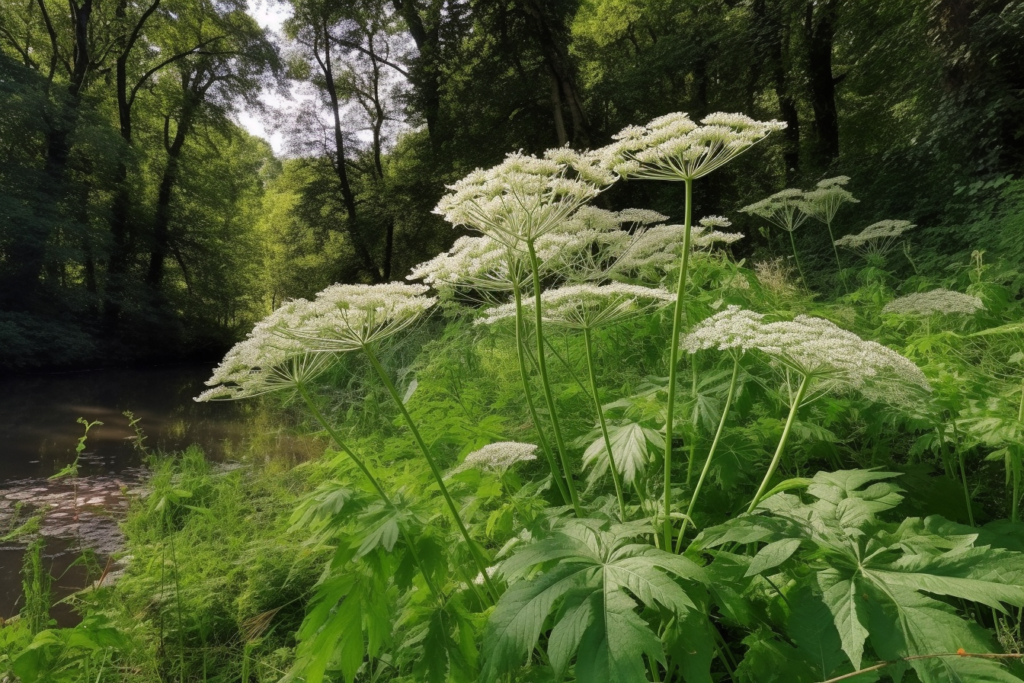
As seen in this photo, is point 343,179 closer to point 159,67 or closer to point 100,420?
point 159,67

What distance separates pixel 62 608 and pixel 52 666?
4.74 ft

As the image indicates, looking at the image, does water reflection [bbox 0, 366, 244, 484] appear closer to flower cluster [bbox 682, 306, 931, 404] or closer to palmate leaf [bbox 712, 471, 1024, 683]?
flower cluster [bbox 682, 306, 931, 404]

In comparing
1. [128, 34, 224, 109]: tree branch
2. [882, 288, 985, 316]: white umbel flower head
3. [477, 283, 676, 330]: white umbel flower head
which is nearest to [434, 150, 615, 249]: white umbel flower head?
[477, 283, 676, 330]: white umbel flower head

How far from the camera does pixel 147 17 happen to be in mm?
23141

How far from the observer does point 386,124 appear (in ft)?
88.5

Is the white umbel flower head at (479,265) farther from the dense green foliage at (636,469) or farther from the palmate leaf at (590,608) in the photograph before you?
the palmate leaf at (590,608)

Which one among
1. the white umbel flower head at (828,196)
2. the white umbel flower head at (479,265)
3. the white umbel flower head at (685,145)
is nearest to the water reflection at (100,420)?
the white umbel flower head at (479,265)

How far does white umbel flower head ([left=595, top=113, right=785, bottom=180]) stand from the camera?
68.7 inches

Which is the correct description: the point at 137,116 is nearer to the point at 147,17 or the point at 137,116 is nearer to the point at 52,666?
the point at 147,17

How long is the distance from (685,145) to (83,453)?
9.54 m

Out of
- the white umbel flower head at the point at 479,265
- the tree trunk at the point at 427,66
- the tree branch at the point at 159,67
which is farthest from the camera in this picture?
the tree branch at the point at 159,67

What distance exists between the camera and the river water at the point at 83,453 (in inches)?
172

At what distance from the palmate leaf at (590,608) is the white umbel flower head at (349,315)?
93cm

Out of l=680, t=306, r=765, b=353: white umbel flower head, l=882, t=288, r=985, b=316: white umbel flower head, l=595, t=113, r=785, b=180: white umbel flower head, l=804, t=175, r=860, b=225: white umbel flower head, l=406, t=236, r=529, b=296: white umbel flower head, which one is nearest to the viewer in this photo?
l=680, t=306, r=765, b=353: white umbel flower head
